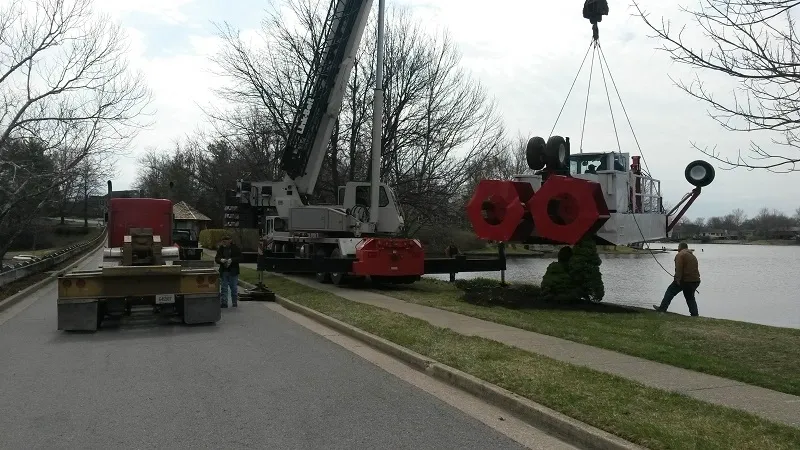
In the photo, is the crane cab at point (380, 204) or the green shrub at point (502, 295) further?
the crane cab at point (380, 204)

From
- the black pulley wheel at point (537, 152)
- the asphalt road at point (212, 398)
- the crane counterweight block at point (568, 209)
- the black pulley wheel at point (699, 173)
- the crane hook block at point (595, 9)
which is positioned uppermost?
the crane hook block at point (595, 9)

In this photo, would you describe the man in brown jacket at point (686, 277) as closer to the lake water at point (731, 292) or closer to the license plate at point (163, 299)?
the lake water at point (731, 292)

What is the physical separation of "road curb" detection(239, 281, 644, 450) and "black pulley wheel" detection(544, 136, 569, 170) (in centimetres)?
762

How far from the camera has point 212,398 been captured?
684 cm

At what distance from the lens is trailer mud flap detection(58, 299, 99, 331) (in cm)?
1116

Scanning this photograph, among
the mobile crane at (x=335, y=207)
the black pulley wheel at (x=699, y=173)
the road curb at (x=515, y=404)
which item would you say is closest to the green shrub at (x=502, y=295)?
the mobile crane at (x=335, y=207)

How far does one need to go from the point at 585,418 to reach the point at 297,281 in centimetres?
1639

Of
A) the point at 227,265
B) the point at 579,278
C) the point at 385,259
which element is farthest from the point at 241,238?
the point at 579,278

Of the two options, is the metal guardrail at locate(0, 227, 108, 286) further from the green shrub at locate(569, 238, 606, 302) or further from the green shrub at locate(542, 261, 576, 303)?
the green shrub at locate(569, 238, 606, 302)

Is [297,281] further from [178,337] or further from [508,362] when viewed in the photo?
[508,362]

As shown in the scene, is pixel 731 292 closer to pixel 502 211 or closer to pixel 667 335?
pixel 502 211

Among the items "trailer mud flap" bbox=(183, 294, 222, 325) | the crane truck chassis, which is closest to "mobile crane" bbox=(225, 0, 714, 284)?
the crane truck chassis

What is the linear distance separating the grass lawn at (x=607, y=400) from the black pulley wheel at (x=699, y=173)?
840 centimetres

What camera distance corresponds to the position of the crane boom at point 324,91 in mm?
19422
